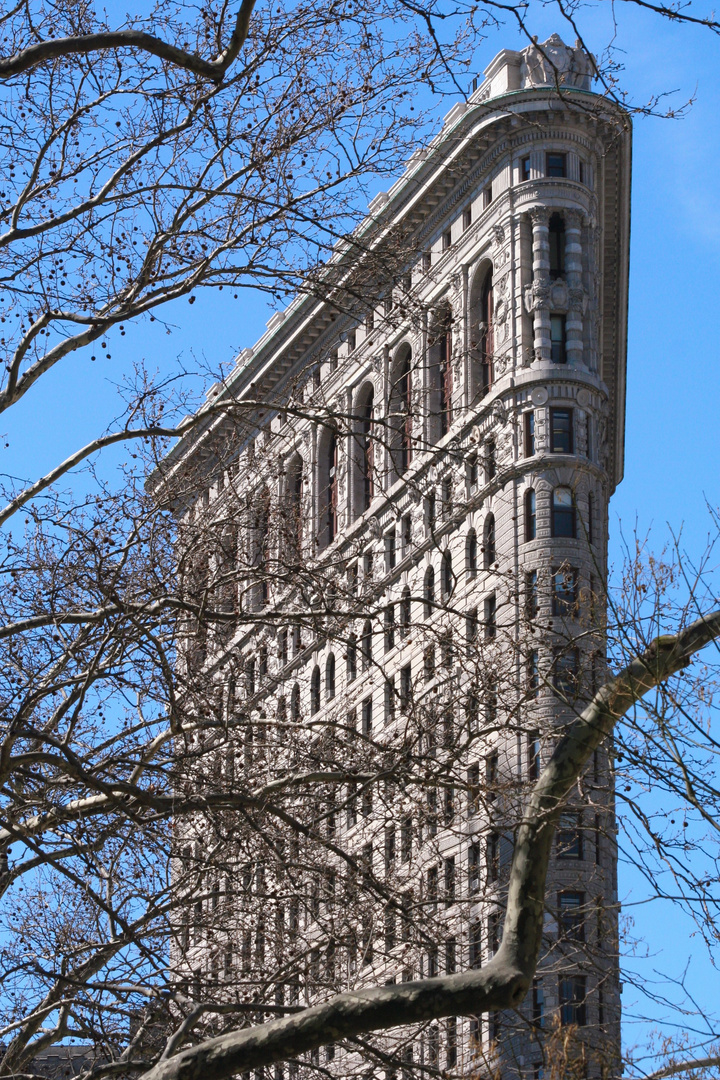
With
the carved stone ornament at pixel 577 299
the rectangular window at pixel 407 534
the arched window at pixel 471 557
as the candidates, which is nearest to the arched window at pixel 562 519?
the arched window at pixel 471 557

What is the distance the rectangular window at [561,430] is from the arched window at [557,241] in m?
5.70

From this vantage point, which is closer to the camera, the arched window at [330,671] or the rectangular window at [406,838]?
the rectangular window at [406,838]

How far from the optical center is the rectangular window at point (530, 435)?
61562 millimetres

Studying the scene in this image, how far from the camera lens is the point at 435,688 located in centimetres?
1484

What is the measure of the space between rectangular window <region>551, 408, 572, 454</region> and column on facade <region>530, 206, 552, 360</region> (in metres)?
2.11

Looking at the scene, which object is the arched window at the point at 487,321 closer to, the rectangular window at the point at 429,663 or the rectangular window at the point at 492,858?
the rectangular window at the point at 429,663

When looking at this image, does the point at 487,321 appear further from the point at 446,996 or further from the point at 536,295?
the point at 446,996

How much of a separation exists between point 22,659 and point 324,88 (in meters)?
5.75

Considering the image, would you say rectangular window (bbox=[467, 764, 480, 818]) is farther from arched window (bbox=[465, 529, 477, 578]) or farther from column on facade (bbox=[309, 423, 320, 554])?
column on facade (bbox=[309, 423, 320, 554])

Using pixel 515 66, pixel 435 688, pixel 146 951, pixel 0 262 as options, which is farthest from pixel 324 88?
pixel 515 66

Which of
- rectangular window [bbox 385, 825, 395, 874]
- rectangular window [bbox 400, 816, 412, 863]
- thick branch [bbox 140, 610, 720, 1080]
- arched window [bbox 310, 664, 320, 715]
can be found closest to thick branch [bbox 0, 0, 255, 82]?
thick branch [bbox 140, 610, 720, 1080]

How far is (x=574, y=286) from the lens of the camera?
63.1 meters

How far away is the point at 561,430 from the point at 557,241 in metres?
7.61

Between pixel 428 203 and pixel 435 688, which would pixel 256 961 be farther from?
pixel 428 203
